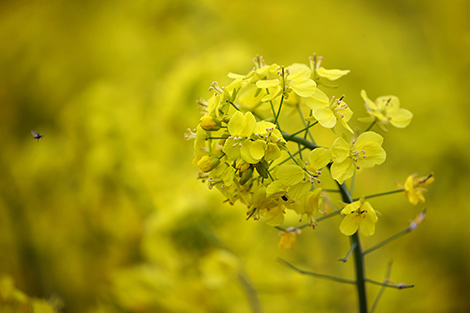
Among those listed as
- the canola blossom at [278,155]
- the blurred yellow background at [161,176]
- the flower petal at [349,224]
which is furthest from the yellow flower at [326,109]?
the blurred yellow background at [161,176]

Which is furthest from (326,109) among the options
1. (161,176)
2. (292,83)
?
(161,176)

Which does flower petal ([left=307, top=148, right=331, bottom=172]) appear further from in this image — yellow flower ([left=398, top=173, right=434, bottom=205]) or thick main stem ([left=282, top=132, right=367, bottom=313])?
yellow flower ([left=398, top=173, right=434, bottom=205])

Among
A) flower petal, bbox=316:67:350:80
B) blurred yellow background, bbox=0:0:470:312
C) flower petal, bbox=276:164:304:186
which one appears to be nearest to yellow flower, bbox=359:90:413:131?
flower petal, bbox=316:67:350:80

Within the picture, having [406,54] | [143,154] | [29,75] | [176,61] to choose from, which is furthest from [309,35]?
[29,75]

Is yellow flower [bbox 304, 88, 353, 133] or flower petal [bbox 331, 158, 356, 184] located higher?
yellow flower [bbox 304, 88, 353, 133]

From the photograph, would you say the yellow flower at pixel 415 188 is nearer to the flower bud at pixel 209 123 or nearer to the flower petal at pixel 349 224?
the flower petal at pixel 349 224

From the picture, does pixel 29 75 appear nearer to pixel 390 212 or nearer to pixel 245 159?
pixel 245 159
